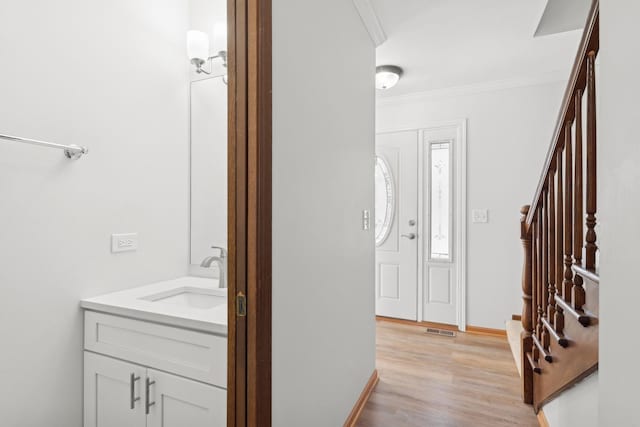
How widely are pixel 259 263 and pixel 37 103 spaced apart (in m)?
1.19

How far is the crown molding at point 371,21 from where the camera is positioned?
1977mm

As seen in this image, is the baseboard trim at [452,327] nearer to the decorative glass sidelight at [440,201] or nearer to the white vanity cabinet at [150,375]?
the decorative glass sidelight at [440,201]

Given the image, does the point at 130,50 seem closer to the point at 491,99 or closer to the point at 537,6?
the point at 537,6

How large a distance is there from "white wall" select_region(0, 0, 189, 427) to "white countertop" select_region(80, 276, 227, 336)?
3.6 inches

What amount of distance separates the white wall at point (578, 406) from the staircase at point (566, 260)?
0.06 meters

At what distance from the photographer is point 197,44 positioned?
1927 mm

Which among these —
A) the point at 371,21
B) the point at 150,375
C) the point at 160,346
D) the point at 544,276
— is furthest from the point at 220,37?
the point at 544,276

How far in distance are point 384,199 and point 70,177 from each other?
9.17 feet

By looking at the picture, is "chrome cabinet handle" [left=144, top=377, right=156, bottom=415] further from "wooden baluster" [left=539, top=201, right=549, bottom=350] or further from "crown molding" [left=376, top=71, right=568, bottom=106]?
"crown molding" [left=376, top=71, right=568, bottom=106]

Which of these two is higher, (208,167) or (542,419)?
(208,167)

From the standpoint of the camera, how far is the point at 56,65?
150cm

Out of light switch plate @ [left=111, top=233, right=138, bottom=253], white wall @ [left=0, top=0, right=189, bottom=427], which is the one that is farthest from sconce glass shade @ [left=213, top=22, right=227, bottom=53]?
light switch plate @ [left=111, top=233, right=138, bottom=253]

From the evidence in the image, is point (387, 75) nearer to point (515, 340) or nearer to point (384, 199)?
point (384, 199)

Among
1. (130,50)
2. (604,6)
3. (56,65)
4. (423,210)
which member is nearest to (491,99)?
(423,210)
